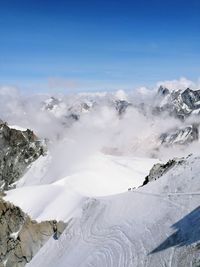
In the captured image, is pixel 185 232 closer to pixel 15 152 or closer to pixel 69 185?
pixel 69 185

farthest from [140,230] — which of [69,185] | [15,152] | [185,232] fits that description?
[15,152]

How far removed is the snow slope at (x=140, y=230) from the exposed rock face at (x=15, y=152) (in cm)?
8332

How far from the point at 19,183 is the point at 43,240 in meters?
76.1

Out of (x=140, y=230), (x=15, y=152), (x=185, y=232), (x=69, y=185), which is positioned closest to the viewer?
(x=185, y=232)

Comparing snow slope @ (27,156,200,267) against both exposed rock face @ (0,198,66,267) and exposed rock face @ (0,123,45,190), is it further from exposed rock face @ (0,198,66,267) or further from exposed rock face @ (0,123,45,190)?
exposed rock face @ (0,123,45,190)

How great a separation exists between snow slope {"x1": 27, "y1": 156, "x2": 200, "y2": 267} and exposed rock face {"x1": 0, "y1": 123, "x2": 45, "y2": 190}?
83.3 m

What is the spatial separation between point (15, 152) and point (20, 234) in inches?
3288

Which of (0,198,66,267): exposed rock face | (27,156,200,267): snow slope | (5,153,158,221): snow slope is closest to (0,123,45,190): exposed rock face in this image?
(5,153,158,221): snow slope

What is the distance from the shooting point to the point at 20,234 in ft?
233

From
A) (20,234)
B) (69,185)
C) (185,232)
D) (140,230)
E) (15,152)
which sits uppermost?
(15,152)

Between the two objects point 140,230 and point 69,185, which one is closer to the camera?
point 140,230

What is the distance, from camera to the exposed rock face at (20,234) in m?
67.1

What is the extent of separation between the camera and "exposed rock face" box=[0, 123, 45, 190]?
146375mm

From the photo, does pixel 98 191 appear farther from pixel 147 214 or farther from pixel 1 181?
pixel 1 181
